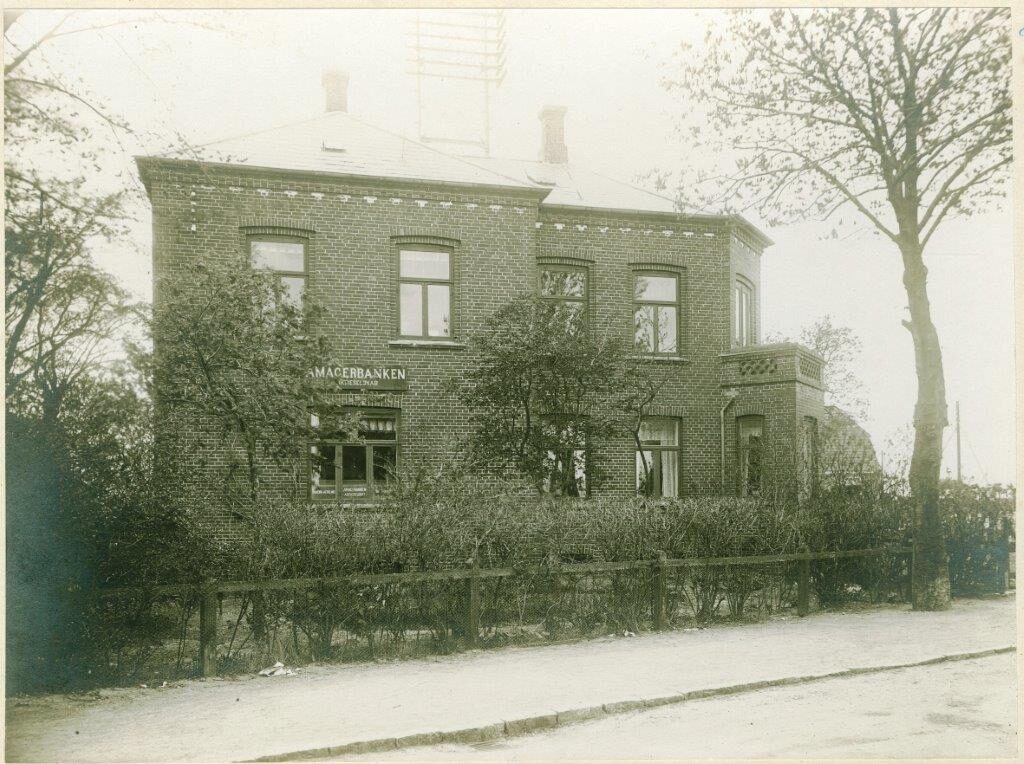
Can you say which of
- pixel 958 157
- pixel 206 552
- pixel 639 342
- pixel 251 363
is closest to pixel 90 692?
pixel 206 552

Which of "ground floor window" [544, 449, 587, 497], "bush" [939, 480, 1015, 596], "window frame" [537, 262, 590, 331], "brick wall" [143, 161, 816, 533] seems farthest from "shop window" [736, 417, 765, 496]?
"bush" [939, 480, 1015, 596]

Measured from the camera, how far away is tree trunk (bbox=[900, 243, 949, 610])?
1346 centimetres

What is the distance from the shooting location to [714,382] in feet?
69.0

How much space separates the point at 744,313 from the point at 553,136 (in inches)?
265

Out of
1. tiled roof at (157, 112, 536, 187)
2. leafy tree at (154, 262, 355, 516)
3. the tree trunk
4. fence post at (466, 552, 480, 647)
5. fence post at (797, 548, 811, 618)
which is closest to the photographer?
fence post at (466, 552, 480, 647)

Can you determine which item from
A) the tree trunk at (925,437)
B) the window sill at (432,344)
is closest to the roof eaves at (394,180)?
the window sill at (432,344)

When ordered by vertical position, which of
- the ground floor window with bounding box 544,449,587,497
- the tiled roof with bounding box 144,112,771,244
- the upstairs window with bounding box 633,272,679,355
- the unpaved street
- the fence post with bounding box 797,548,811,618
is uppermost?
the tiled roof with bounding box 144,112,771,244

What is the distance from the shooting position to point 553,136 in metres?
24.3

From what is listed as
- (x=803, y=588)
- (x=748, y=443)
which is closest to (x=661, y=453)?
(x=748, y=443)

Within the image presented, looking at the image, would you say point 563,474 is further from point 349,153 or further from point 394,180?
point 349,153

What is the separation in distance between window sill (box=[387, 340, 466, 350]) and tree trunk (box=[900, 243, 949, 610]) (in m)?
8.40

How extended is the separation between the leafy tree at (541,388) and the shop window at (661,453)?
4.03 metres

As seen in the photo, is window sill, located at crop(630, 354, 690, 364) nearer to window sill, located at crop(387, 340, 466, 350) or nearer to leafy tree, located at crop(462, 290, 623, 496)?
leafy tree, located at crop(462, 290, 623, 496)

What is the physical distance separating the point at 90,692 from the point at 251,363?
4895 mm
